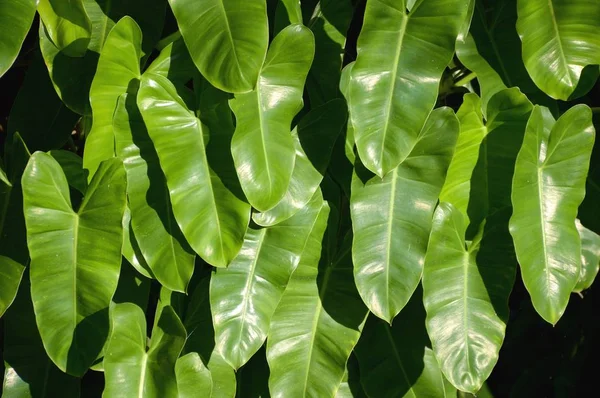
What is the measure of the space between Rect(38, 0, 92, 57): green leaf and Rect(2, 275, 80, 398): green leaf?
46cm

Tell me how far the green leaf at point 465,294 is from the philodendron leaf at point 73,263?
58cm

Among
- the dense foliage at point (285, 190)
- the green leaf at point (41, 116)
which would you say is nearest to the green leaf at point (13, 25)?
the dense foliage at point (285, 190)

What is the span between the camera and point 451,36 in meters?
1.32

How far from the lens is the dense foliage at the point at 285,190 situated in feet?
4.27

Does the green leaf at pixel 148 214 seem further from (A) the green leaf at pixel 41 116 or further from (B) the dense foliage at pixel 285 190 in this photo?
(A) the green leaf at pixel 41 116

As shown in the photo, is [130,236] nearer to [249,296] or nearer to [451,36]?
[249,296]

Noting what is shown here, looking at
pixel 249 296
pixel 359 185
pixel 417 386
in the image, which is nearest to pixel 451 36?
pixel 359 185

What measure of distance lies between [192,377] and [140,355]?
109mm

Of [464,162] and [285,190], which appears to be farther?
[464,162]

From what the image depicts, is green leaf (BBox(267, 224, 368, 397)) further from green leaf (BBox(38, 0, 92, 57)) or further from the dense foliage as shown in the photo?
green leaf (BBox(38, 0, 92, 57))

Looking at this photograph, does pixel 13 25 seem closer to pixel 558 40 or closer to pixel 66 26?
pixel 66 26

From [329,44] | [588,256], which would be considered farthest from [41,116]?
[588,256]

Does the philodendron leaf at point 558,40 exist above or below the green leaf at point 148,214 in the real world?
above

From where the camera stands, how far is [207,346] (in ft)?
5.01
